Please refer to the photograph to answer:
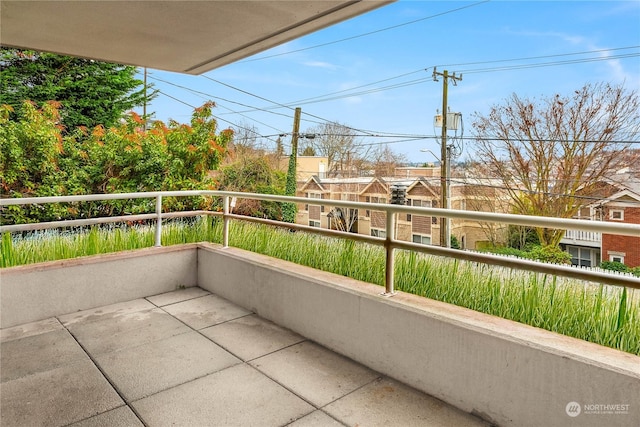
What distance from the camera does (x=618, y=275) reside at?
155cm

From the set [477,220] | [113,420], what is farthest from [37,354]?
[477,220]

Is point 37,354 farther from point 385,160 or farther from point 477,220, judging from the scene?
point 385,160

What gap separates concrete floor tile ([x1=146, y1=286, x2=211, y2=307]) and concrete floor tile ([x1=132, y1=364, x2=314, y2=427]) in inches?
57.3

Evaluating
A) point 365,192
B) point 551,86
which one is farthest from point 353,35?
point 551,86

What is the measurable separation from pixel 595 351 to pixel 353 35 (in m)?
20.8

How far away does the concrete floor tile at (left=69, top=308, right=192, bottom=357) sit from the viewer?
255 centimetres

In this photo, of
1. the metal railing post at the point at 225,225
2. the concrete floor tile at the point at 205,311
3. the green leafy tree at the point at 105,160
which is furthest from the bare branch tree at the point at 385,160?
the concrete floor tile at the point at 205,311

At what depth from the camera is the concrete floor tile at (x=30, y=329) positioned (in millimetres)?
2691

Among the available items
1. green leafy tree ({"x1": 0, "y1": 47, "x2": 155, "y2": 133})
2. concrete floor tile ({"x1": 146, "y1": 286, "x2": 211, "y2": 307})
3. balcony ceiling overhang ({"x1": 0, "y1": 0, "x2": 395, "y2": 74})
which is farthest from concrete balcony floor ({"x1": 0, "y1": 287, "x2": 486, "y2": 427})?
green leafy tree ({"x1": 0, "y1": 47, "x2": 155, "y2": 133})

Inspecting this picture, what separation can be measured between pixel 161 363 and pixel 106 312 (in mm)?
1161

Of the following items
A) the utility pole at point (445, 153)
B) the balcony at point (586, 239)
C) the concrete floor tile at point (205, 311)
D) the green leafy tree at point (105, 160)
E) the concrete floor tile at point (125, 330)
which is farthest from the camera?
the utility pole at point (445, 153)

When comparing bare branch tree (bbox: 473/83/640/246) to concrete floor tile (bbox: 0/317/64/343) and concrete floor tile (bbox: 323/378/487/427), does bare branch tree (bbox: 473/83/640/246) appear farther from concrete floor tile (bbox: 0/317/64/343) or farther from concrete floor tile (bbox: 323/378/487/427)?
concrete floor tile (bbox: 0/317/64/343)

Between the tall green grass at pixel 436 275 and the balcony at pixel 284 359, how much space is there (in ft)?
0.42

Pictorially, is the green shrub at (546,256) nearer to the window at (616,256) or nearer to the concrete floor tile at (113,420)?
the window at (616,256)
